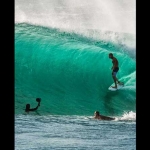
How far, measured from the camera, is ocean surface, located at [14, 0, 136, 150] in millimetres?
4023

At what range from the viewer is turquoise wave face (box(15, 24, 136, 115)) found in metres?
4.06

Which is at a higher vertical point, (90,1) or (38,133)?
(90,1)

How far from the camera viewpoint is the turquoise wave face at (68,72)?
4062 mm

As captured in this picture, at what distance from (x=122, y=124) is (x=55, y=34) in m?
1.02

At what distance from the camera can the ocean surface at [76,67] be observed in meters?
4.02

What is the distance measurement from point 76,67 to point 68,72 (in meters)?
0.09

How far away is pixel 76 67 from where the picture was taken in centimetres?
416

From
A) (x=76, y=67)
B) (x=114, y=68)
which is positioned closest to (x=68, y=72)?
(x=76, y=67)

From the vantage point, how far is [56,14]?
410 centimetres

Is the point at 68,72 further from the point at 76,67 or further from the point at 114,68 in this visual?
the point at 114,68
